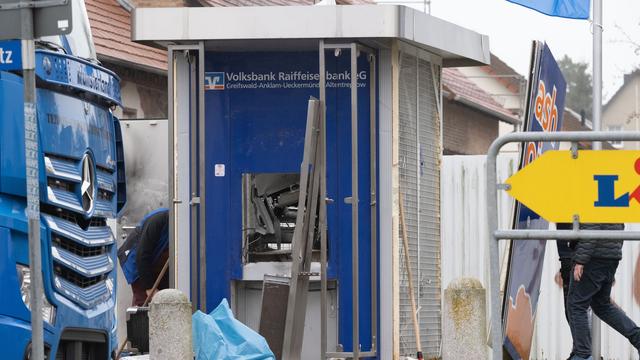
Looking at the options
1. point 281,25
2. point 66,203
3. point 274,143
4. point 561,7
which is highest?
point 561,7

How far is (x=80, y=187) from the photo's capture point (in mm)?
7918

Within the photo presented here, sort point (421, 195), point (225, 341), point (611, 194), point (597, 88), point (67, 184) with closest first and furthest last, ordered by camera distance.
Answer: point (611, 194), point (67, 184), point (225, 341), point (421, 195), point (597, 88)

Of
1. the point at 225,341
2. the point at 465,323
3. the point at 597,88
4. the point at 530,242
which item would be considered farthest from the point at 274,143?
the point at 597,88

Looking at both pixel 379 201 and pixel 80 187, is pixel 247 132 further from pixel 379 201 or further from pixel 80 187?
pixel 80 187

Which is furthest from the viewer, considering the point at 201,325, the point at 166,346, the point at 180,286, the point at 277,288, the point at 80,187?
the point at 180,286

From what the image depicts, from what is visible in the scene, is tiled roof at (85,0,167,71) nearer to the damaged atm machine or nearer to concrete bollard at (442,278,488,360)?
the damaged atm machine

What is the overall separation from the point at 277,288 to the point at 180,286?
41.6 inches

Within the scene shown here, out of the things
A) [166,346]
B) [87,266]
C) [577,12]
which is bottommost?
[166,346]

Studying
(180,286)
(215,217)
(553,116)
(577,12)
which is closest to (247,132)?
(215,217)

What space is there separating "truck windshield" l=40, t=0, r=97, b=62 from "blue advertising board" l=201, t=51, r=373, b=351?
178cm

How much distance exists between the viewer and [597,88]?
11.8 m

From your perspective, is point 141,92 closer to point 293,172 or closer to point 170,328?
point 293,172

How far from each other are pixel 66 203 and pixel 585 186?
3106mm

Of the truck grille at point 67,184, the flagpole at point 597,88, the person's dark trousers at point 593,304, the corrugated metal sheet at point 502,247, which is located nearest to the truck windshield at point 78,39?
the truck grille at point 67,184
